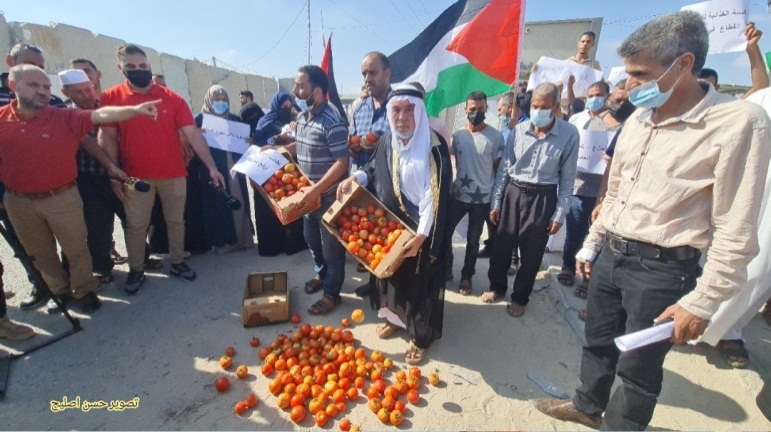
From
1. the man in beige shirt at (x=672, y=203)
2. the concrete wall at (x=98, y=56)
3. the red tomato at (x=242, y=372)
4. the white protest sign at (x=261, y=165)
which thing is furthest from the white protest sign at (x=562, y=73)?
the concrete wall at (x=98, y=56)

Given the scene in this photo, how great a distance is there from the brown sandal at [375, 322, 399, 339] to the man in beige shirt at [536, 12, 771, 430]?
6.15 ft

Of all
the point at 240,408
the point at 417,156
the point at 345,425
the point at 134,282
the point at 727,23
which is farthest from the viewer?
the point at 134,282

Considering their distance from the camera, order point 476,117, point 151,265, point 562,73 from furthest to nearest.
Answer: point 562,73, point 151,265, point 476,117

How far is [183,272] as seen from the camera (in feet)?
14.6

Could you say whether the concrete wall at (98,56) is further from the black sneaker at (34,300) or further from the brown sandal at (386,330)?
the brown sandal at (386,330)

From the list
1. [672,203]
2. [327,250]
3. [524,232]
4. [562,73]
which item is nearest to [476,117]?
[524,232]

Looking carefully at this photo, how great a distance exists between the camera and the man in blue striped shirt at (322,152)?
3.33 m

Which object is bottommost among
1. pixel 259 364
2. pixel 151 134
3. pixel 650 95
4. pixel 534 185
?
pixel 259 364

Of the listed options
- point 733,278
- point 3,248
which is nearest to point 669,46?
point 733,278

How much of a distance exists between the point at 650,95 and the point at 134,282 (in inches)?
200

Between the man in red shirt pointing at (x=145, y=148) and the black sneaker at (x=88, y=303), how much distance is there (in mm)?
352

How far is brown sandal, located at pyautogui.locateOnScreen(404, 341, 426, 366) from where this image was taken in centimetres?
310

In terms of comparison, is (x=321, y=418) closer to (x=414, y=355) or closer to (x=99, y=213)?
(x=414, y=355)

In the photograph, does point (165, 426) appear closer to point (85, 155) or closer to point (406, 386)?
point (406, 386)
